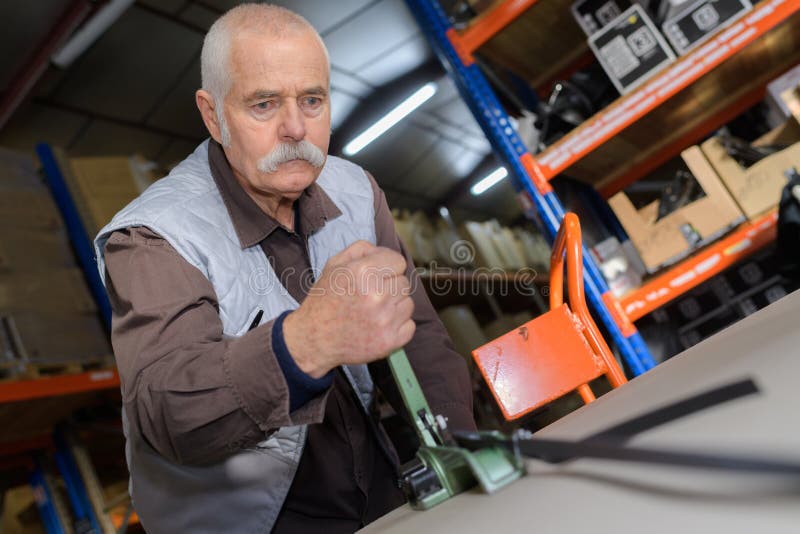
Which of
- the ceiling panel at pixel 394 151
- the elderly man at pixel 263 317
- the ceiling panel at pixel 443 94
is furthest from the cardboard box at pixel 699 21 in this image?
the ceiling panel at pixel 394 151

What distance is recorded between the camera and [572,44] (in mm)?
3023

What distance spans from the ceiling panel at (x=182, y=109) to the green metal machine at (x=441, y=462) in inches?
193

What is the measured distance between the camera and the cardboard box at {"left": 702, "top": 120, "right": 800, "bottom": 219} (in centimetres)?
228

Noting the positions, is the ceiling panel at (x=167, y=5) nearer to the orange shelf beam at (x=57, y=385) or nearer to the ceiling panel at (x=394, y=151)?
the orange shelf beam at (x=57, y=385)

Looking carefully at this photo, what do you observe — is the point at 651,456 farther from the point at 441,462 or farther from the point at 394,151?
the point at 394,151

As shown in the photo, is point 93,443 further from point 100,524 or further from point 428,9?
point 428,9

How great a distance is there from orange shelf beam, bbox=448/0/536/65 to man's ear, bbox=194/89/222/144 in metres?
1.53

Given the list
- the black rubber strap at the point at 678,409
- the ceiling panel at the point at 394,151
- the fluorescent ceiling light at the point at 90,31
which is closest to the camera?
the black rubber strap at the point at 678,409

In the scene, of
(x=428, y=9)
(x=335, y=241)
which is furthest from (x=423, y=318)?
(x=428, y=9)

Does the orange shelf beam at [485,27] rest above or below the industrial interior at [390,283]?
above

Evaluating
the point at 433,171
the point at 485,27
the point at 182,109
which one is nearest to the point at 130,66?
the point at 182,109

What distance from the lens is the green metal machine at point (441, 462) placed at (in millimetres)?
662

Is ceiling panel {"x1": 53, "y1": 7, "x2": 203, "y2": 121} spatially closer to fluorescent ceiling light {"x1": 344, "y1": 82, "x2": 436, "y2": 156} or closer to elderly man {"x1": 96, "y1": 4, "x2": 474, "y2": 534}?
fluorescent ceiling light {"x1": 344, "y1": 82, "x2": 436, "y2": 156}

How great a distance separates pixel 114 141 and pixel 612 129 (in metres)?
4.57
